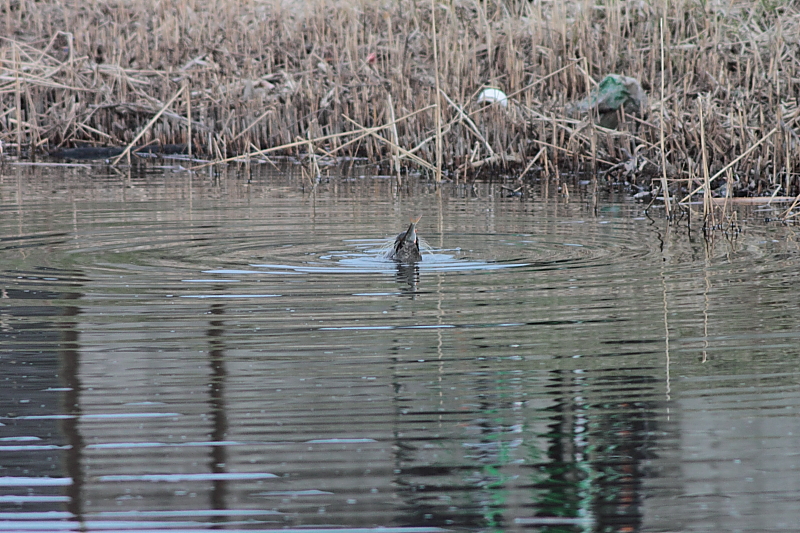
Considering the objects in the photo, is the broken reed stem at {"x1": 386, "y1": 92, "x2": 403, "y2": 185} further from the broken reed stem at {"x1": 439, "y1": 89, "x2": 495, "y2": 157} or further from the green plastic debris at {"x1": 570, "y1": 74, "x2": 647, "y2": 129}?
the green plastic debris at {"x1": 570, "y1": 74, "x2": 647, "y2": 129}

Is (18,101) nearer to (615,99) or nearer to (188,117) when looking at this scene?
(188,117)

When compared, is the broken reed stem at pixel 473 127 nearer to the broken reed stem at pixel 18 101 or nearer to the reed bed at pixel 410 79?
the reed bed at pixel 410 79

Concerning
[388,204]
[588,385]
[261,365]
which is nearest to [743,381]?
[588,385]

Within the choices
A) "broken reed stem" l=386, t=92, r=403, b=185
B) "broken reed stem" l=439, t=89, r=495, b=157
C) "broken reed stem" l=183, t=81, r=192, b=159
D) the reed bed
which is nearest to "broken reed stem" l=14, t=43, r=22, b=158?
the reed bed

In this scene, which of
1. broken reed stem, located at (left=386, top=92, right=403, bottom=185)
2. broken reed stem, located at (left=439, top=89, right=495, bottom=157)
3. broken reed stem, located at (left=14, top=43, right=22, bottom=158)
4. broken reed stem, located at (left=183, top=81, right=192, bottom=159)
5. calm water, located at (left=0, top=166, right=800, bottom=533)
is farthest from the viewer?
broken reed stem, located at (left=14, top=43, right=22, bottom=158)

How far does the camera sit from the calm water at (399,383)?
333 centimetres

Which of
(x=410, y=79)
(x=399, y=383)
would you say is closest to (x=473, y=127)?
(x=410, y=79)

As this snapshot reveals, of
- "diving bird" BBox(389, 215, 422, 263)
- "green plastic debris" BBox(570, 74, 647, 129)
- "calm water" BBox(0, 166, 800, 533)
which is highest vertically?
"green plastic debris" BBox(570, 74, 647, 129)

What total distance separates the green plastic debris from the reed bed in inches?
7.5

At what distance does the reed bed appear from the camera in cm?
1301

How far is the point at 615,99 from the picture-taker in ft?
46.1

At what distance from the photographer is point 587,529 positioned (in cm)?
314

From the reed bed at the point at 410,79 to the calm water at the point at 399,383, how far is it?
15.3ft

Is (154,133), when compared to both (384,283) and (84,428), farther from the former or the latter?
(84,428)
